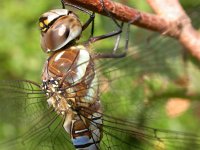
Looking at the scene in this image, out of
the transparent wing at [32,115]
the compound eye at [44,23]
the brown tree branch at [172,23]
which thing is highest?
the compound eye at [44,23]

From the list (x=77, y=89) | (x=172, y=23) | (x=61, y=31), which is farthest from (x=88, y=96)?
(x=172, y=23)

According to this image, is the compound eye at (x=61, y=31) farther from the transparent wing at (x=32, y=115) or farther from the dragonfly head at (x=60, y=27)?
the transparent wing at (x=32, y=115)

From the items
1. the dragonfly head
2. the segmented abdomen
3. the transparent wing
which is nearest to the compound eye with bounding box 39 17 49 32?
the dragonfly head

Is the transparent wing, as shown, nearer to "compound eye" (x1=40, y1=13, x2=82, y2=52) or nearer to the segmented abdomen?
the segmented abdomen

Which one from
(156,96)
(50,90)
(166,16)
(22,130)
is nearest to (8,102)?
(22,130)

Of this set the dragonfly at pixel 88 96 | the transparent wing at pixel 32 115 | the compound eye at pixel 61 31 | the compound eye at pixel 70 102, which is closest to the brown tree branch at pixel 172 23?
the dragonfly at pixel 88 96

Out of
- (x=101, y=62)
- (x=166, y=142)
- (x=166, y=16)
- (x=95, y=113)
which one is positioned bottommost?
(x=166, y=142)

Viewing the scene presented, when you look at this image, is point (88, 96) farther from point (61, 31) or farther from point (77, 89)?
point (61, 31)

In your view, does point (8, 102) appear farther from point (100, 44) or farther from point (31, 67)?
point (31, 67)
